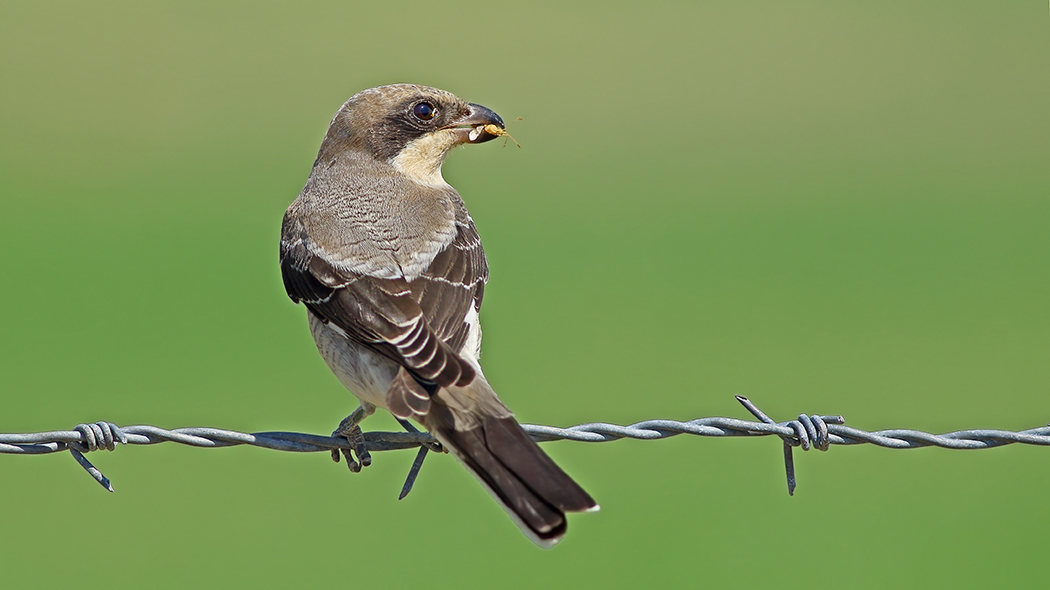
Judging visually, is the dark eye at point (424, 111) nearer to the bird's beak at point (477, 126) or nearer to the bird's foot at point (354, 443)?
the bird's beak at point (477, 126)

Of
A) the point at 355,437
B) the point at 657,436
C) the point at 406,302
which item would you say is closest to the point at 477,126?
the point at 406,302

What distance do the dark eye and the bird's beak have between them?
0.36ft

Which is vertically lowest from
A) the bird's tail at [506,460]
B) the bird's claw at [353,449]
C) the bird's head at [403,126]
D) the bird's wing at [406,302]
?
the bird's claw at [353,449]

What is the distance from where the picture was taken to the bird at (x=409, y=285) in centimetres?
378

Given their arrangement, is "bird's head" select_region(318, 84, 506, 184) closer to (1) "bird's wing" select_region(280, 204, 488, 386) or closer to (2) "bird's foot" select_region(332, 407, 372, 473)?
(1) "bird's wing" select_region(280, 204, 488, 386)

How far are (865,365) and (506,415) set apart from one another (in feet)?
23.7

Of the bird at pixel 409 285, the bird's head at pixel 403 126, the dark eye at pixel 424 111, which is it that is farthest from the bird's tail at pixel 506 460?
the dark eye at pixel 424 111

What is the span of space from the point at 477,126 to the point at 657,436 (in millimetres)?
2406

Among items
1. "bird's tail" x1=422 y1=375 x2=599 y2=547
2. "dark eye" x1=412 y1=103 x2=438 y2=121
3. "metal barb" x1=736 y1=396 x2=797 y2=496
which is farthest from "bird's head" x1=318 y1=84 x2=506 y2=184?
"metal barb" x1=736 y1=396 x2=797 y2=496

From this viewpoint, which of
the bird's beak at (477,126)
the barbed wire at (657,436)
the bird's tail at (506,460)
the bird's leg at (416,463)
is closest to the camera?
the bird's tail at (506,460)

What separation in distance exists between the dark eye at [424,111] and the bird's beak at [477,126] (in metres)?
0.11

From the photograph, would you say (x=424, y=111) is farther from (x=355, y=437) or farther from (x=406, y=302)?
(x=355, y=437)

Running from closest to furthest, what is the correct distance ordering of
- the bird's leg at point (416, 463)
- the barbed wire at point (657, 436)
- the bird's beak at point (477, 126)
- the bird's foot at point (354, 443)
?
the barbed wire at point (657, 436), the bird's leg at point (416, 463), the bird's foot at point (354, 443), the bird's beak at point (477, 126)

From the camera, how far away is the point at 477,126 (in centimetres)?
574
